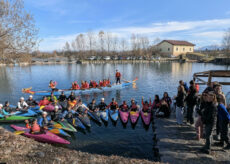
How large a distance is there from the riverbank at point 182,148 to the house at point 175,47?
86814 mm

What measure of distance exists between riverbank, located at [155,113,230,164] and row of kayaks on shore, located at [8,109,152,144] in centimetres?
220

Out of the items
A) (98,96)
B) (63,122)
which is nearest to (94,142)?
(63,122)

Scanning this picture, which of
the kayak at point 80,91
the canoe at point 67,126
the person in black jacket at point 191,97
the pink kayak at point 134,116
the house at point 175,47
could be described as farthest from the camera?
the house at point 175,47

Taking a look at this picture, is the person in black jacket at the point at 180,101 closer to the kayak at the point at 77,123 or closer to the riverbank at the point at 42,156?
the riverbank at the point at 42,156

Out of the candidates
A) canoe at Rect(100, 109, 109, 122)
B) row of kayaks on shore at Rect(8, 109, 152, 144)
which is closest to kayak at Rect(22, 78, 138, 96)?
row of kayaks on shore at Rect(8, 109, 152, 144)

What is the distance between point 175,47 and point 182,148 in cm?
8999

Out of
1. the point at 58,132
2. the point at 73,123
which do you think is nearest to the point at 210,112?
the point at 58,132

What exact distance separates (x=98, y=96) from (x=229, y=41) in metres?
72.5

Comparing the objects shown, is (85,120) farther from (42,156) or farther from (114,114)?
(42,156)

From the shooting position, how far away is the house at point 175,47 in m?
87.6

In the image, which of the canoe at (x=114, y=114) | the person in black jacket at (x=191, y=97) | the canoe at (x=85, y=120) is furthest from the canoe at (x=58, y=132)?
the person in black jacket at (x=191, y=97)

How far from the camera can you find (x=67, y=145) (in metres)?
8.56

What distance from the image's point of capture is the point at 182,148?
21.2ft

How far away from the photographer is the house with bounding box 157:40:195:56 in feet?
287
